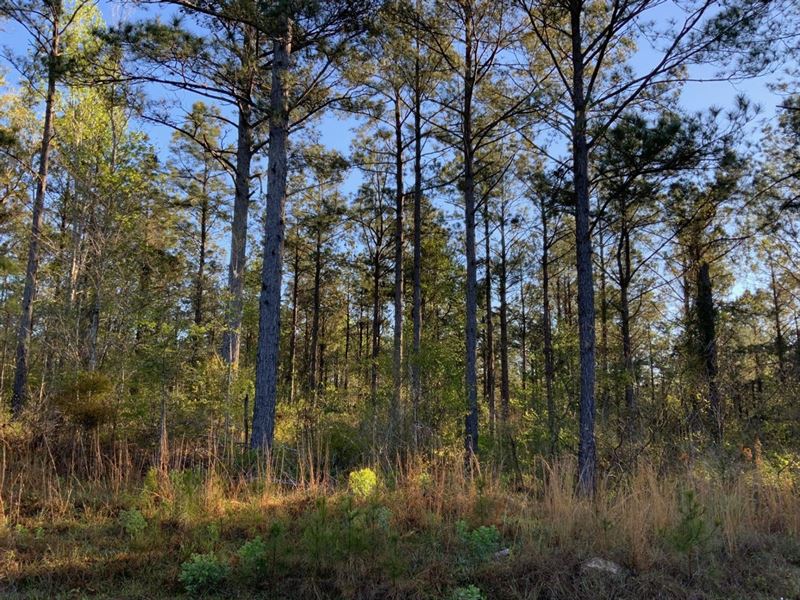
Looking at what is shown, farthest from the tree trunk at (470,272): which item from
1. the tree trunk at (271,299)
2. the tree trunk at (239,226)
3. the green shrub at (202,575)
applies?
the green shrub at (202,575)

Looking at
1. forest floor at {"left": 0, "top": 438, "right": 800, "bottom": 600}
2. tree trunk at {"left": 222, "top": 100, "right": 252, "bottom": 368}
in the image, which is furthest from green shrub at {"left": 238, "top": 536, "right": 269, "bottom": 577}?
tree trunk at {"left": 222, "top": 100, "right": 252, "bottom": 368}

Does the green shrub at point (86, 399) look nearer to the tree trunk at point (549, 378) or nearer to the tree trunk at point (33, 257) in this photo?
the tree trunk at point (33, 257)

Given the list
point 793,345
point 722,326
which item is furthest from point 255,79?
point 793,345

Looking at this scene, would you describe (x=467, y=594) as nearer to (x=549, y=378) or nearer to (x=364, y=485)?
(x=364, y=485)

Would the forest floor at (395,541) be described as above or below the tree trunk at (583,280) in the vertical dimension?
below

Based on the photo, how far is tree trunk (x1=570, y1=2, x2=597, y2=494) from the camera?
21.2ft

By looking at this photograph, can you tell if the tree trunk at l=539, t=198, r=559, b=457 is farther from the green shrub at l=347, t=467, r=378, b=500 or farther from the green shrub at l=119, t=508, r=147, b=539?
the green shrub at l=119, t=508, r=147, b=539

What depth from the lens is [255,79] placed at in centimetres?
944

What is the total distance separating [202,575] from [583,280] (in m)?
5.65

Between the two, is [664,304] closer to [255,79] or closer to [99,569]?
[255,79]

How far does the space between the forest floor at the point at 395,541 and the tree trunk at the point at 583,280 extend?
0.87m

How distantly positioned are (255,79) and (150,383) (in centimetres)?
597

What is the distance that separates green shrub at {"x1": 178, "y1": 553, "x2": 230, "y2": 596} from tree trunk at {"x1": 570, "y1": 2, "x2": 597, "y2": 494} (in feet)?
14.2

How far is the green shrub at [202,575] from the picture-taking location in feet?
11.3
